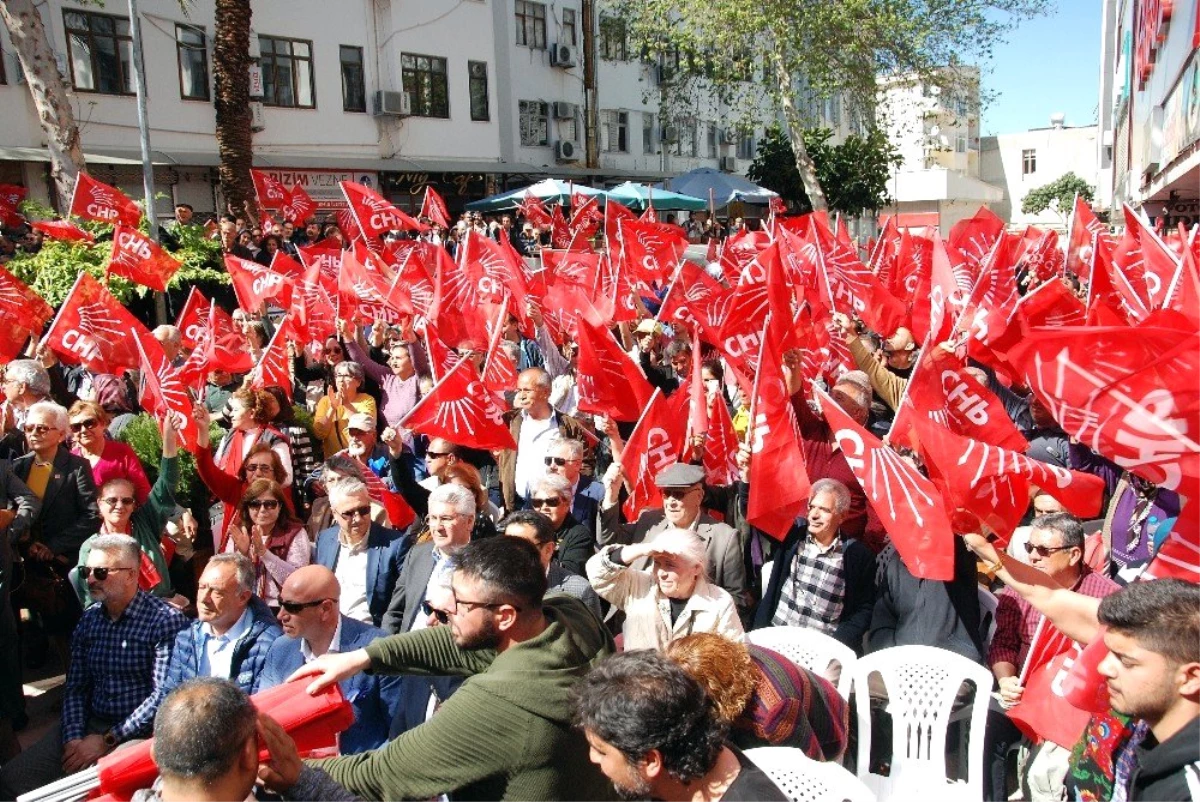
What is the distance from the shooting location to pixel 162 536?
590 centimetres

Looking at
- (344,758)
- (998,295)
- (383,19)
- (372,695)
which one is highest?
(383,19)

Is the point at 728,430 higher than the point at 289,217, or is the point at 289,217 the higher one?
the point at 289,217

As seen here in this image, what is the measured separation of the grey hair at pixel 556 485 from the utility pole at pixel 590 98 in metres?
29.8

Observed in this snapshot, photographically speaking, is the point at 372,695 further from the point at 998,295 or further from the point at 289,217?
the point at 289,217

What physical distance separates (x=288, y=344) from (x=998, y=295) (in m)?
6.16

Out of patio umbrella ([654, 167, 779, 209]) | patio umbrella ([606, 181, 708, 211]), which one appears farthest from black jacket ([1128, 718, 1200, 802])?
patio umbrella ([654, 167, 779, 209])

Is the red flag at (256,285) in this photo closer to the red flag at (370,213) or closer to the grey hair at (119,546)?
the red flag at (370,213)

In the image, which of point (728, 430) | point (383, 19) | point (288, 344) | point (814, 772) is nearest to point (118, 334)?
point (288, 344)

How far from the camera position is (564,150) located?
108 ft

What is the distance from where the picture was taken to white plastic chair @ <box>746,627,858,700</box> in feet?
14.9

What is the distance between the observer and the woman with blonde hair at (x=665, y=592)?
4.37 meters

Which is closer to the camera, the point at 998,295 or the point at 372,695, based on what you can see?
the point at 372,695

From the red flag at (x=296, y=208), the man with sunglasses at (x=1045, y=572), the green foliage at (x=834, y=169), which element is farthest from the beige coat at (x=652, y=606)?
the green foliage at (x=834, y=169)

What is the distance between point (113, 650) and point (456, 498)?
1.51m
